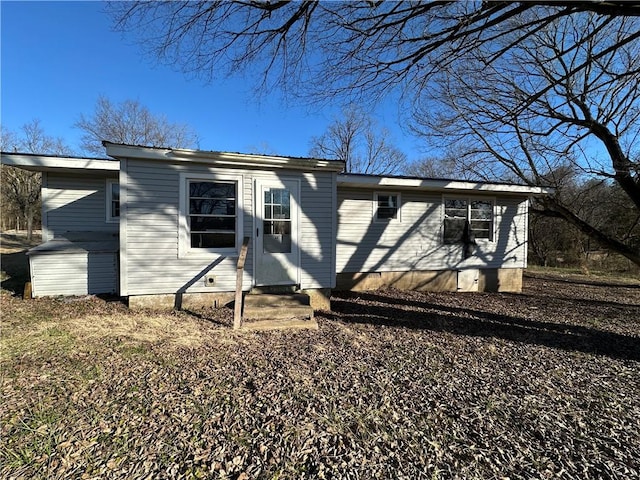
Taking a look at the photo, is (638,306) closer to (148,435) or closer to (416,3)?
(416,3)

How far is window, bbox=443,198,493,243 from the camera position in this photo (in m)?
9.10

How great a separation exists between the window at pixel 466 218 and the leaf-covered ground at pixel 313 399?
4.20 metres

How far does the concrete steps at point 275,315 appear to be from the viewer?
4.88 metres

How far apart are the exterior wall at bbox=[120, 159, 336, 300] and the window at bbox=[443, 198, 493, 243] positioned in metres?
4.66

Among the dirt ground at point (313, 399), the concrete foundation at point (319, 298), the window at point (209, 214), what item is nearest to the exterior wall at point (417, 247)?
the concrete foundation at point (319, 298)

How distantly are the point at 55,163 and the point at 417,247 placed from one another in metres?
8.74

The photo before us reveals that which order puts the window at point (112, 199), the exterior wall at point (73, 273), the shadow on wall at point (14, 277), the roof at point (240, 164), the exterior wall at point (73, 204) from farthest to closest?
the window at point (112, 199) < the exterior wall at point (73, 204) < the shadow on wall at point (14, 277) < the exterior wall at point (73, 273) < the roof at point (240, 164)

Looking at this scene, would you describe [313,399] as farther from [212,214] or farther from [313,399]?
[212,214]

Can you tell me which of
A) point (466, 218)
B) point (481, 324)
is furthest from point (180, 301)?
point (466, 218)

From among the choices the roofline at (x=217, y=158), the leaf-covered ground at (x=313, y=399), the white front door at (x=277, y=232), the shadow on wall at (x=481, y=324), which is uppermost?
the roofline at (x=217, y=158)

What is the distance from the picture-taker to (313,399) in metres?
2.82

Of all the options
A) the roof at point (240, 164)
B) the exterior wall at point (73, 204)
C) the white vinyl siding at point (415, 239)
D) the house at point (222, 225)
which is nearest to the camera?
the roof at point (240, 164)

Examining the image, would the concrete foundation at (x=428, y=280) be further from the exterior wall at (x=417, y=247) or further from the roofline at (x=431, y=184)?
the roofline at (x=431, y=184)

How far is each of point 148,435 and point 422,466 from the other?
6.19 feet
